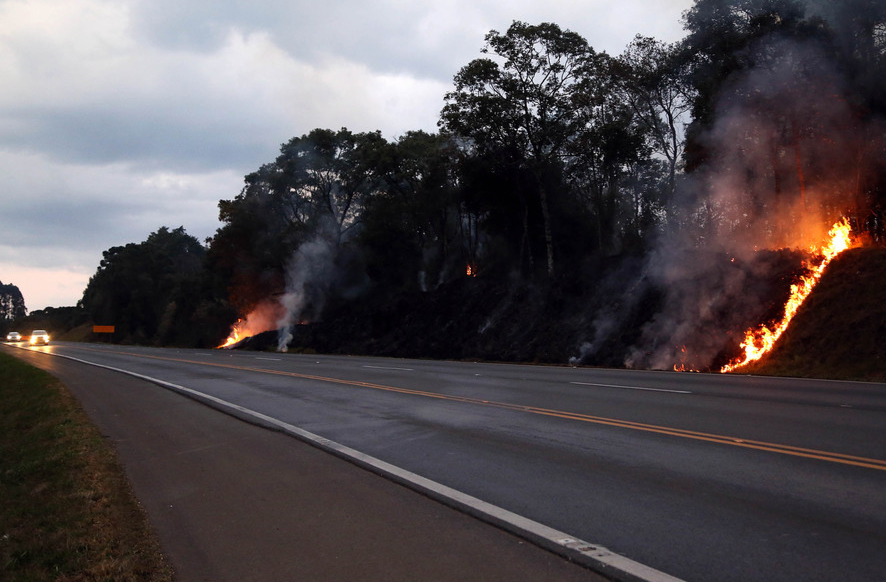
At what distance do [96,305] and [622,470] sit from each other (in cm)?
10878

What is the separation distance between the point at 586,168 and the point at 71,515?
33832 millimetres

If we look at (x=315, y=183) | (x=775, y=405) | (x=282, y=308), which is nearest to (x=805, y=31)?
(x=775, y=405)

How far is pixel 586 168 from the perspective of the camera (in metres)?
36.9

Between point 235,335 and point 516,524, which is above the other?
point 235,335

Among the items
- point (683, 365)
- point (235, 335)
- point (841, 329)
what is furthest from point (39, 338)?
point (841, 329)

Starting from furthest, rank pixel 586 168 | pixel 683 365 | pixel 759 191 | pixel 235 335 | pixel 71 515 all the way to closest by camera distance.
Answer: pixel 235 335 < pixel 586 168 < pixel 759 191 < pixel 683 365 < pixel 71 515

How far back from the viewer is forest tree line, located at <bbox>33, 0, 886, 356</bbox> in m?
24.5

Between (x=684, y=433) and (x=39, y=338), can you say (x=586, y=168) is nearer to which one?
(x=684, y=433)

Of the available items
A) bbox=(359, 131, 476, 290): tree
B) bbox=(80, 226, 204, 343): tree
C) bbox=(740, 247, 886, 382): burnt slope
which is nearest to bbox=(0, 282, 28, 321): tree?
bbox=(80, 226, 204, 343): tree

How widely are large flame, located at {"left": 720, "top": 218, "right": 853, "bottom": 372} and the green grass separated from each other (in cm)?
1869

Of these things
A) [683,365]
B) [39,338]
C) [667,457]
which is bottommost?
[667,457]

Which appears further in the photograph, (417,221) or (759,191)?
(417,221)

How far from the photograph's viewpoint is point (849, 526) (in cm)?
502

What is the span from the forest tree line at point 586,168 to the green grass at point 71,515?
24.7m
